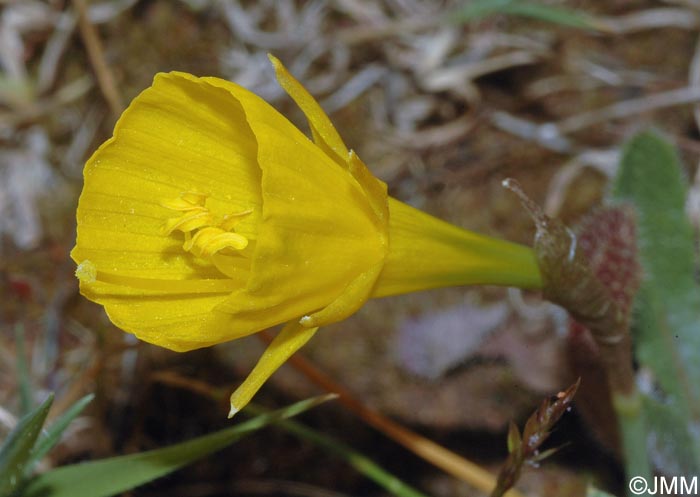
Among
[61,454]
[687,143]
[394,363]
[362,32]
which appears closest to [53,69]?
[362,32]

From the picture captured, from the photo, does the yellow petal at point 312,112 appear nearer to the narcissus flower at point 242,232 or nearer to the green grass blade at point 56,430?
the narcissus flower at point 242,232

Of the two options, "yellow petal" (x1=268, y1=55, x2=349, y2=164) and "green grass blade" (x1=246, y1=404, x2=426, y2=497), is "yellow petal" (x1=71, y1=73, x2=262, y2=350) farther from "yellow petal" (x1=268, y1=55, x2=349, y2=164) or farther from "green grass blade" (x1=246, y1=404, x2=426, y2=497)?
"green grass blade" (x1=246, y1=404, x2=426, y2=497)

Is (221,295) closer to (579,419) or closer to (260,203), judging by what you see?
(260,203)

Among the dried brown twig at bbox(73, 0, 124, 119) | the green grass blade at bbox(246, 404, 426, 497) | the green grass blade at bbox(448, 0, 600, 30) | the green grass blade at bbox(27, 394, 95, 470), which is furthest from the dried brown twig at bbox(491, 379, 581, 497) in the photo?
the dried brown twig at bbox(73, 0, 124, 119)

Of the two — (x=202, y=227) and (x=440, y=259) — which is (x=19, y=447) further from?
(x=440, y=259)

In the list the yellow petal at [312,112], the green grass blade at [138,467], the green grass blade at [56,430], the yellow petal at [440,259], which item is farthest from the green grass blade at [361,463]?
the yellow petal at [312,112]

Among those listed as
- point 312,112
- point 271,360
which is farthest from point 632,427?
point 312,112
